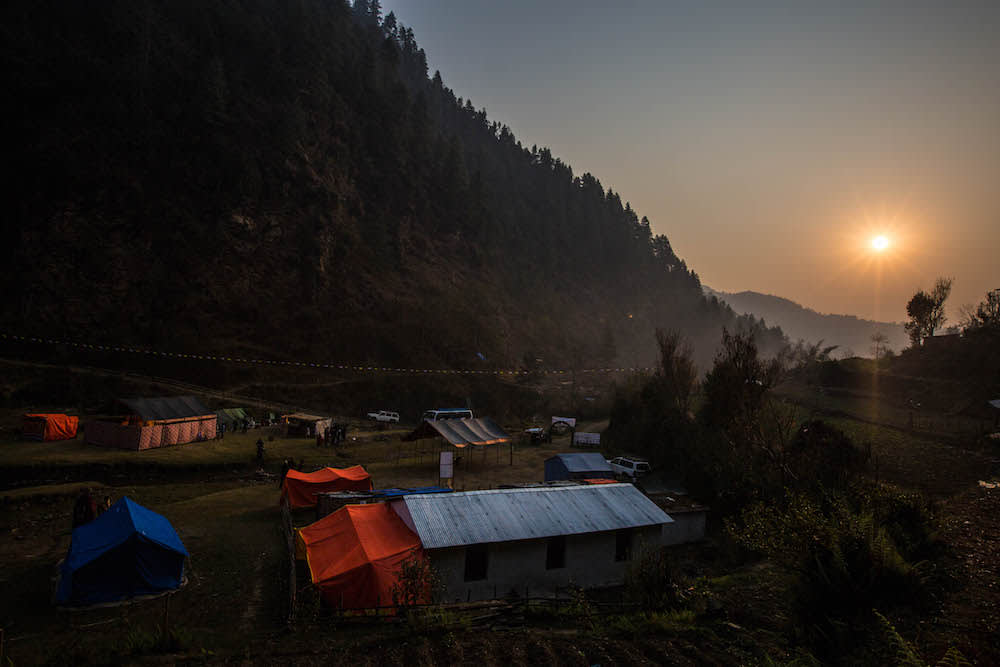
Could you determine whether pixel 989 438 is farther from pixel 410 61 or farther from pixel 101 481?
pixel 410 61

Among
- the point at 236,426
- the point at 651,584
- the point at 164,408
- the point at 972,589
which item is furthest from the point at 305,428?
the point at 972,589

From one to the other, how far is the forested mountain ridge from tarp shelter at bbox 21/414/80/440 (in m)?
Result: 21.7

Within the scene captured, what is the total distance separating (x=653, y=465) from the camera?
35.7 metres

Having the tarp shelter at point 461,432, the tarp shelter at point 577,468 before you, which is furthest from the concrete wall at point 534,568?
the tarp shelter at point 461,432

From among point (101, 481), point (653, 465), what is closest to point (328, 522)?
point (101, 481)

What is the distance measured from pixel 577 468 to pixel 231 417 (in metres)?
29.6

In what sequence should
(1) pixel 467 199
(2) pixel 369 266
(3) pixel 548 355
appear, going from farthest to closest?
(1) pixel 467 199 → (3) pixel 548 355 → (2) pixel 369 266

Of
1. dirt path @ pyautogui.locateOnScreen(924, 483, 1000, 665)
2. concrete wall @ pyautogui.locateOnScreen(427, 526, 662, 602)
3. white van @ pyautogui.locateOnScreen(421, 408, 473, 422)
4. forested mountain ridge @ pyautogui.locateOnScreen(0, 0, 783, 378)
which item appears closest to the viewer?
dirt path @ pyautogui.locateOnScreen(924, 483, 1000, 665)

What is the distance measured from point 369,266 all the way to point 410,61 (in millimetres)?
82063

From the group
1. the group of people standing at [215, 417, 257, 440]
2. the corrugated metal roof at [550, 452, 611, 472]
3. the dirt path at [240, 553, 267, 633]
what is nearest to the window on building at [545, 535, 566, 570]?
the dirt path at [240, 553, 267, 633]

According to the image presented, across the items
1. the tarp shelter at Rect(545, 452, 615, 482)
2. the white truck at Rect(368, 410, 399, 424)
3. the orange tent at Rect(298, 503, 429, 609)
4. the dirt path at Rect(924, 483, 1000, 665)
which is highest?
the dirt path at Rect(924, 483, 1000, 665)

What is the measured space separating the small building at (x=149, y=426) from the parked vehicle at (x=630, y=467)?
28.6 metres

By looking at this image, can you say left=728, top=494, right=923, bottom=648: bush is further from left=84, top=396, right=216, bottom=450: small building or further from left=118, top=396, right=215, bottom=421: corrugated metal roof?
left=118, top=396, right=215, bottom=421: corrugated metal roof

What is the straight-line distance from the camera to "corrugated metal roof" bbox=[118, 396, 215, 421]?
30380 mm
